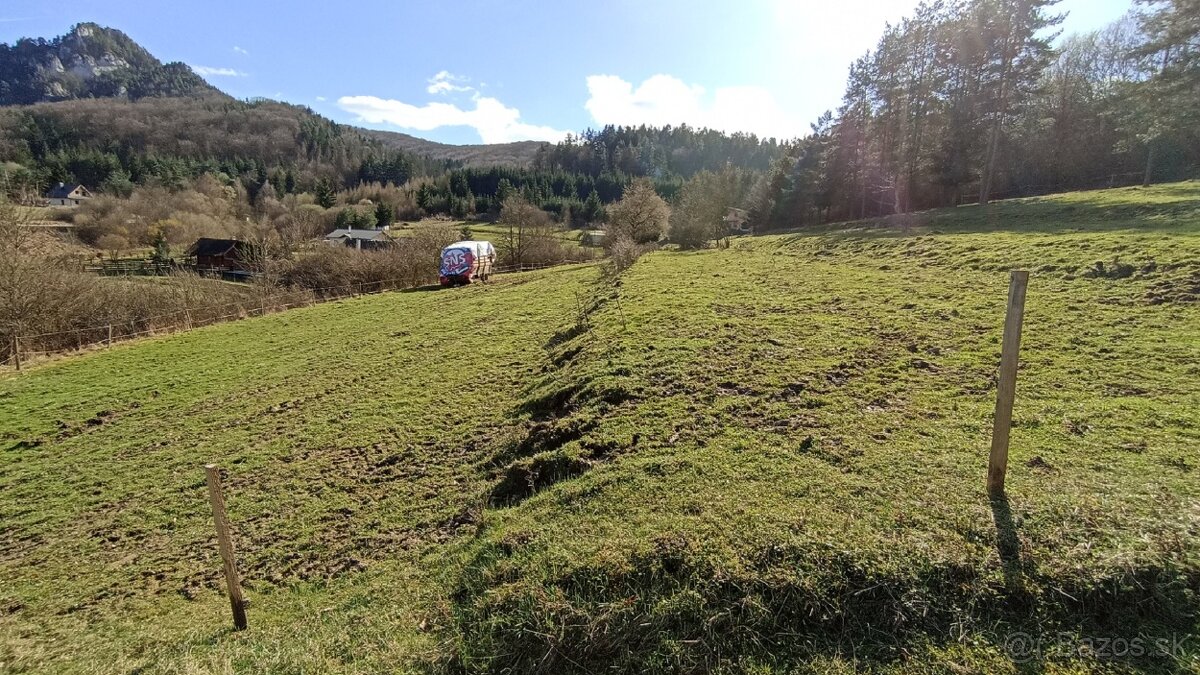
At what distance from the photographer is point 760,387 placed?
7660 millimetres

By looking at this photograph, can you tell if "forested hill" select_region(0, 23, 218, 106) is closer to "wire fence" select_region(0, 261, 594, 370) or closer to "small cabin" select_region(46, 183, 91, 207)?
"small cabin" select_region(46, 183, 91, 207)

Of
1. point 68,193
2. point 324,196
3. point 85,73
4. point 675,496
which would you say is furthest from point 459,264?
point 85,73

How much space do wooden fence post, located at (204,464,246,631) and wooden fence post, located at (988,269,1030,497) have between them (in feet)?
21.7

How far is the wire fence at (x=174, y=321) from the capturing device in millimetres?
19875

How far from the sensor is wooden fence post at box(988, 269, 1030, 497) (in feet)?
12.4

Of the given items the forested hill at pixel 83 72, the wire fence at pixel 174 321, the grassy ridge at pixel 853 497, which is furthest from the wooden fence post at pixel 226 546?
the forested hill at pixel 83 72

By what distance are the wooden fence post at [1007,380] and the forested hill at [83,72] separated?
245m

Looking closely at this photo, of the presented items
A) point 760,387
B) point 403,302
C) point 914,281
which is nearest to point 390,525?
point 760,387

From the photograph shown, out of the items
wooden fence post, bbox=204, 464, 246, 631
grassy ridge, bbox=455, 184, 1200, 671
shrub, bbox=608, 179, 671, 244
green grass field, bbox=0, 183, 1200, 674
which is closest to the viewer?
grassy ridge, bbox=455, 184, 1200, 671

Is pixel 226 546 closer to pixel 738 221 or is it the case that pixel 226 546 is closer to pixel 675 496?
pixel 675 496

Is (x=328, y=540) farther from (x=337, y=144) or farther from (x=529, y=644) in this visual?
(x=337, y=144)

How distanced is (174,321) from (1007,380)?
32500mm

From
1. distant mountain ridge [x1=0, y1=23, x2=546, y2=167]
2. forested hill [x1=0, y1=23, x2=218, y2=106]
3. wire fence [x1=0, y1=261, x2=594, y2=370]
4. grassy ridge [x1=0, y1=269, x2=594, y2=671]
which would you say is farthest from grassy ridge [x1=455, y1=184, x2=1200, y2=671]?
forested hill [x1=0, y1=23, x2=218, y2=106]

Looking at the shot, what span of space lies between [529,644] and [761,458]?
3.23 meters
